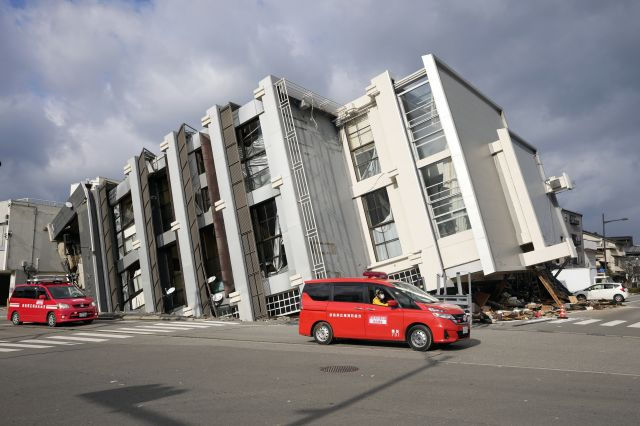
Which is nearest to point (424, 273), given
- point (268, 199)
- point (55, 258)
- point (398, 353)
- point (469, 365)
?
→ point (268, 199)

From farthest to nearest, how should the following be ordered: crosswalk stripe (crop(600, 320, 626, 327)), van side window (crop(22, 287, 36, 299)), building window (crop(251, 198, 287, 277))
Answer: building window (crop(251, 198, 287, 277)) < van side window (crop(22, 287, 36, 299)) < crosswalk stripe (crop(600, 320, 626, 327))

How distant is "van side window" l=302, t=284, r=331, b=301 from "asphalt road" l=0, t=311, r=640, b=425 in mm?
1333

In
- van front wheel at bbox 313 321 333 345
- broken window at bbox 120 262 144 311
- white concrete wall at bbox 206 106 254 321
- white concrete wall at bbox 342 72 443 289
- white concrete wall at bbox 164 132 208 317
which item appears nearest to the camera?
van front wheel at bbox 313 321 333 345

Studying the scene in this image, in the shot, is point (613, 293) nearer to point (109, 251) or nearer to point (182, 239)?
point (182, 239)

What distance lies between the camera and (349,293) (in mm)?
13039

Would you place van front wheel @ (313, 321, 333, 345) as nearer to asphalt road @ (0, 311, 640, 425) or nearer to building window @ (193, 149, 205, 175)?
asphalt road @ (0, 311, 640, 425)

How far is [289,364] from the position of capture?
33.1ft

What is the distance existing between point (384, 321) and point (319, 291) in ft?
7.26

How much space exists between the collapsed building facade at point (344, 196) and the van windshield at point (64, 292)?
575cm

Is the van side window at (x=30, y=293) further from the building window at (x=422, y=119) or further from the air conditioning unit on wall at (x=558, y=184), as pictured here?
the air conditioning unit on wall at (x=558, y=184)

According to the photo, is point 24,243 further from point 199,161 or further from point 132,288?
point 199,161

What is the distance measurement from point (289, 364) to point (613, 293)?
29837 millimetres

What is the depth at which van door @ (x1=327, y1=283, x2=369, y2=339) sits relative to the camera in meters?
12.6

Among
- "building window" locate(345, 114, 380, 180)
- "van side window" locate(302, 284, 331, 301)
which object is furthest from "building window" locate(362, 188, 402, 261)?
"van side window" locate(302, 284, 331, 301)
